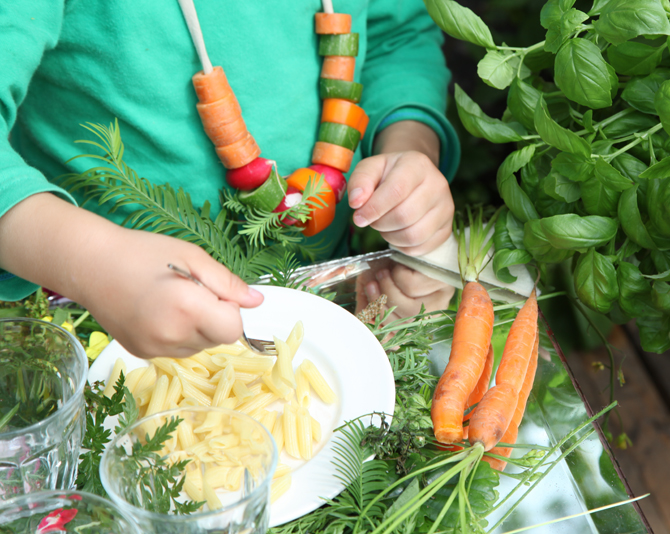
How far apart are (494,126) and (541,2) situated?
1.58 feet

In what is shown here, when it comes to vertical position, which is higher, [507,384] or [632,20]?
[632,20]

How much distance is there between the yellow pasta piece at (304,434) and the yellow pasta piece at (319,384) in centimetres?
4

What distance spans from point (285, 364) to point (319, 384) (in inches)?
1.6

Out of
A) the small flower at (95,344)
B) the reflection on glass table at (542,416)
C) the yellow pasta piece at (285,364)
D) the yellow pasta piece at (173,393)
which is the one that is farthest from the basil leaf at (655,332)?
the small flower at (95,344)

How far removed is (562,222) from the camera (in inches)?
22.5

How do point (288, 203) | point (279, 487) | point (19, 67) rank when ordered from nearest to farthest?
1. point (279, 487)
2. point (19, 67)
3. point (288, 203)

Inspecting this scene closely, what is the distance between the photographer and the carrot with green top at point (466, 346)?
0.52 m

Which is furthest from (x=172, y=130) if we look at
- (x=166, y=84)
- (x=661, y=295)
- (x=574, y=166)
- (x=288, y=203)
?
(x=661, y=295)

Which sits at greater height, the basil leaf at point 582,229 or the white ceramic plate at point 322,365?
the basil leaf at point 582,229

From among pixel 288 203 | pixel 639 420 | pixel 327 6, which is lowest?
pixel 639 420

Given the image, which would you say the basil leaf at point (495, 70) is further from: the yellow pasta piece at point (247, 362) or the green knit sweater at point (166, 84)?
the yellow pasta piece at point (247, 362)

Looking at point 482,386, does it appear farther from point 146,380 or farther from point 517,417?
point 146,380

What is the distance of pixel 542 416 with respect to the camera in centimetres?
57

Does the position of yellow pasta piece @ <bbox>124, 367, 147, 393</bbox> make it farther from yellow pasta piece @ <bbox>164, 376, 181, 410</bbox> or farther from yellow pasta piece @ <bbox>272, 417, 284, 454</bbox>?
yellow pasta piece @ <bbox>272, 417, 284, 454</bbox>
